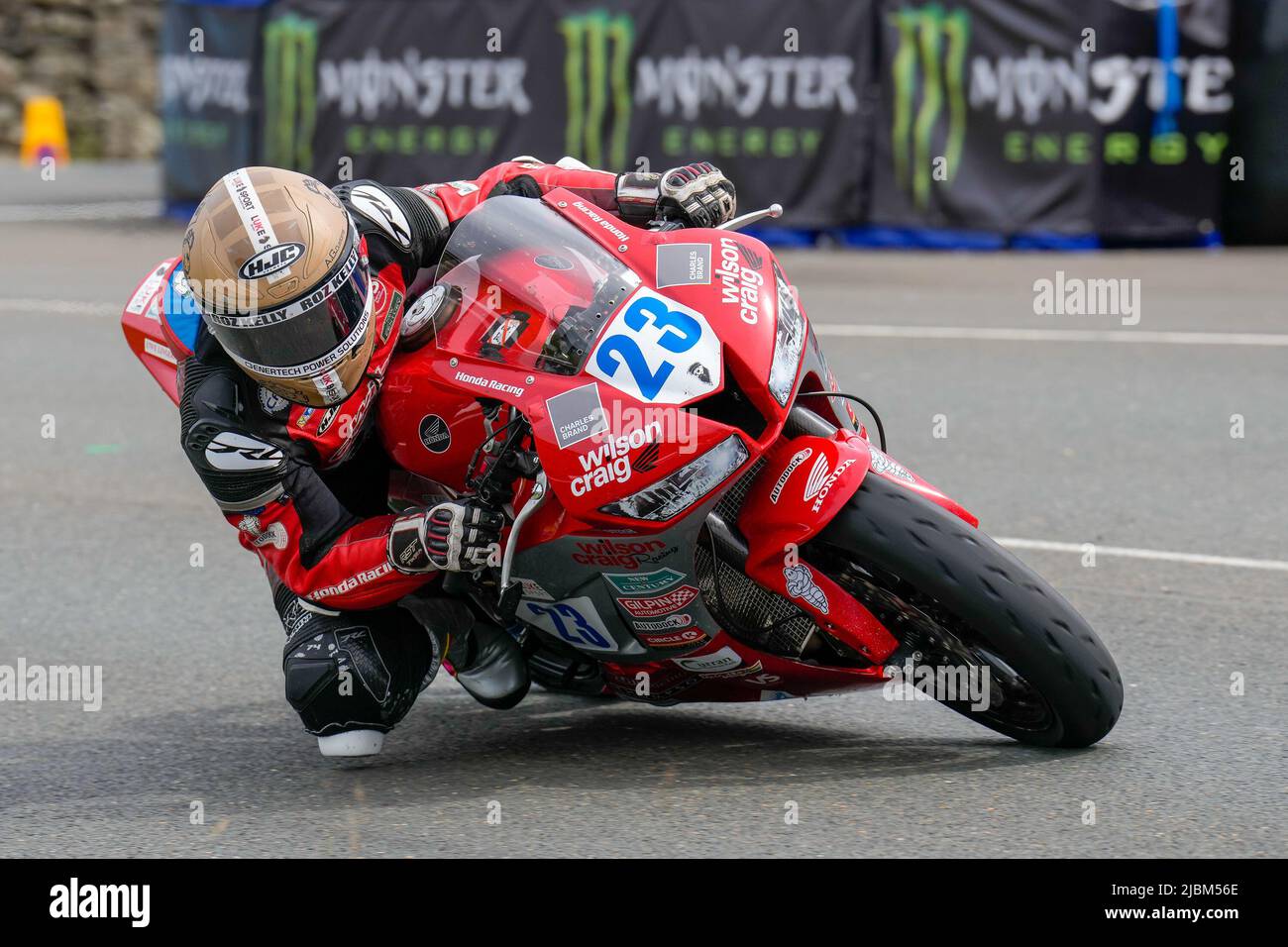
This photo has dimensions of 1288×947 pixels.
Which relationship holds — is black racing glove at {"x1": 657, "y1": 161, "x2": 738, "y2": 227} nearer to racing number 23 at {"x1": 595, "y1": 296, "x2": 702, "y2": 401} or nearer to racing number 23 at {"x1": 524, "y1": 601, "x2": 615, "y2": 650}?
racing number 23 at {"x1": 595, "y1": 296, "x2": 702, "y2": 401}

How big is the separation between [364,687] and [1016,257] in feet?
35.0

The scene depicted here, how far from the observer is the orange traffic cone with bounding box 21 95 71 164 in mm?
26645

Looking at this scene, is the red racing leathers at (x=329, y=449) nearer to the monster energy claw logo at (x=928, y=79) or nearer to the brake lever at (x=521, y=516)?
the brake lever at (x=521, y=516)

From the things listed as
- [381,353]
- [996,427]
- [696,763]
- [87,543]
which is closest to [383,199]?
[381,353]

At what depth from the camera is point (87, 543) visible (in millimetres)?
6637

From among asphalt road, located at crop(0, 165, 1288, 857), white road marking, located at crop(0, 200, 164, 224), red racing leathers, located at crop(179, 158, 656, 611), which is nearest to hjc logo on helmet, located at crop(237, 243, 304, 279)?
red racing leathers, located at crop(179, 158, 656, 611)

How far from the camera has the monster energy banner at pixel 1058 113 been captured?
13742 mm

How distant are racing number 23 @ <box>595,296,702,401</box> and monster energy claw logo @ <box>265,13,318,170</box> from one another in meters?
13.1

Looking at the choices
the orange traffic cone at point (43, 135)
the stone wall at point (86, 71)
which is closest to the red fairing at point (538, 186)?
the orange traffic cone at point (43, 135)

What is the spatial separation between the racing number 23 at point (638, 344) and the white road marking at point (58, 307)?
8.89 m

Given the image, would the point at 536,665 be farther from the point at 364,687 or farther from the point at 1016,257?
the point at 1016,257

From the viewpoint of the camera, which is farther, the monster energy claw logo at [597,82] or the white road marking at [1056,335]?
the monster energy claw logo at [597,82]

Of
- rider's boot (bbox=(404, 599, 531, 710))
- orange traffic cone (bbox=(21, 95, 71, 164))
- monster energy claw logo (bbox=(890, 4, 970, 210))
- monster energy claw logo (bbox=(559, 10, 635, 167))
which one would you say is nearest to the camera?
rider's boot (bbox=(404, 599, 531, 710))

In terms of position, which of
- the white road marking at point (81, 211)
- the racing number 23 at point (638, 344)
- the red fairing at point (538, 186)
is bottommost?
the white road marking at point (81, 211)
